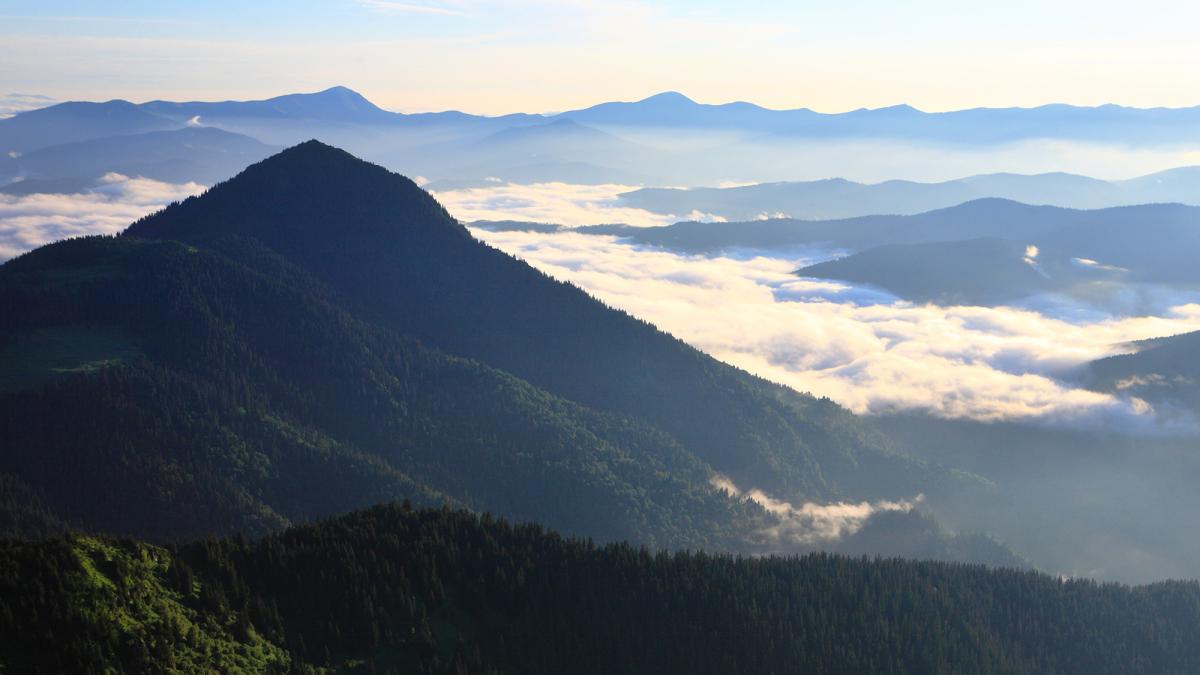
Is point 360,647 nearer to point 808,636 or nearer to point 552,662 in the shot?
point 552,662

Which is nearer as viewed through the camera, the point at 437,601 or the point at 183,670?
the point at 183,670

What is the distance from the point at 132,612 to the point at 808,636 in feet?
297

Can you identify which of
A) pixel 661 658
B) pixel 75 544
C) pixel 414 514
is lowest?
pixel 661 658

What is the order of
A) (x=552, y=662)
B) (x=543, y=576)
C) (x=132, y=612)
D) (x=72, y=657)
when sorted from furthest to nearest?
(x=543, y=576) → (x=552, y=662) → (x=132, y=612) → (x=72, y=657)

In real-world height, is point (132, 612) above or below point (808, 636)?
above

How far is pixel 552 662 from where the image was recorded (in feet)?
480

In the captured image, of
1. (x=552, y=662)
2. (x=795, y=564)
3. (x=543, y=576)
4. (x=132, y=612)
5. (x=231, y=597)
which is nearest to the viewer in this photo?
(x=132, y=612)

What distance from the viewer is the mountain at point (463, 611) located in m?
118

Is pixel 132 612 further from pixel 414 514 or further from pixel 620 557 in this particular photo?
pixel 620 557

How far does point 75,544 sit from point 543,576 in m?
62.6

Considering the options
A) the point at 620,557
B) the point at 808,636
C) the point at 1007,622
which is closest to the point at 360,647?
the point at 620,557

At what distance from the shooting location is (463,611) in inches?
5989

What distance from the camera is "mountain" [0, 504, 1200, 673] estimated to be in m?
118

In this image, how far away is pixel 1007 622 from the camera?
653 feet
